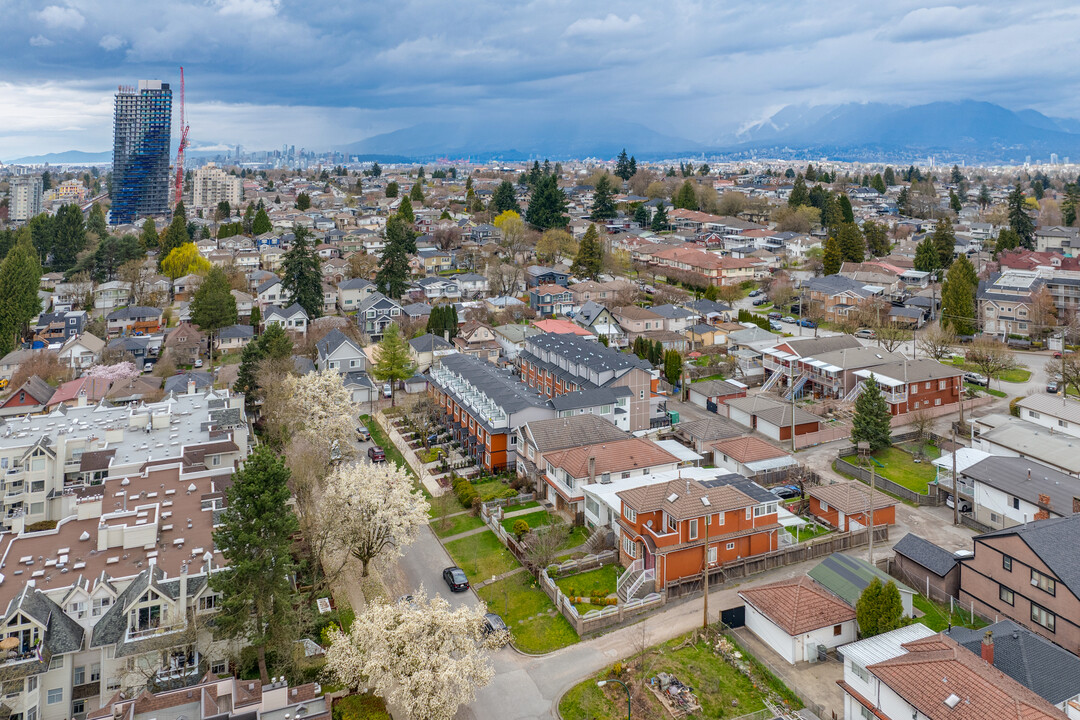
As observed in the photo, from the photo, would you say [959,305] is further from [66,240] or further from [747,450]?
[66,240]

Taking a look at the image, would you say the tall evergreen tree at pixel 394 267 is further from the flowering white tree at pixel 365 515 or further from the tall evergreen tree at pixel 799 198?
the tall evergreen tree at pixel 799 198

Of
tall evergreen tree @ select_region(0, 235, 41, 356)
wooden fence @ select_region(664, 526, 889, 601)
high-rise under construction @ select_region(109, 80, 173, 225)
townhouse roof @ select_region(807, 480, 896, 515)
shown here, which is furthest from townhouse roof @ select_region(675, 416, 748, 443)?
high-rise under construction @ select_region(109, 80, 173, 225)

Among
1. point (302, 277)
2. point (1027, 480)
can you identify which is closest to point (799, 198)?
point (302, 277)

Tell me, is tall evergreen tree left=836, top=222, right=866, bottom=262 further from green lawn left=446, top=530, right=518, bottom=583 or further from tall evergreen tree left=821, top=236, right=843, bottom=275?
green lawn left=446, top=530, right=518, bottom=583

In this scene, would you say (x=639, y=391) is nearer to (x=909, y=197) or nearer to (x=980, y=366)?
(x=980, y=366)

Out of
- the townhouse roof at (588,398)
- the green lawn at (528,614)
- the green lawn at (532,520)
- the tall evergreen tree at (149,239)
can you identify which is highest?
the tall evergreen tree at (149,239)

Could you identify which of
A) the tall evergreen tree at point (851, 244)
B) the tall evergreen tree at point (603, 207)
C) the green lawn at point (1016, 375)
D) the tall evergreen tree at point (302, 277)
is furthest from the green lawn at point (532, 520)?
the tall evergreen tree at point (603, 207)
